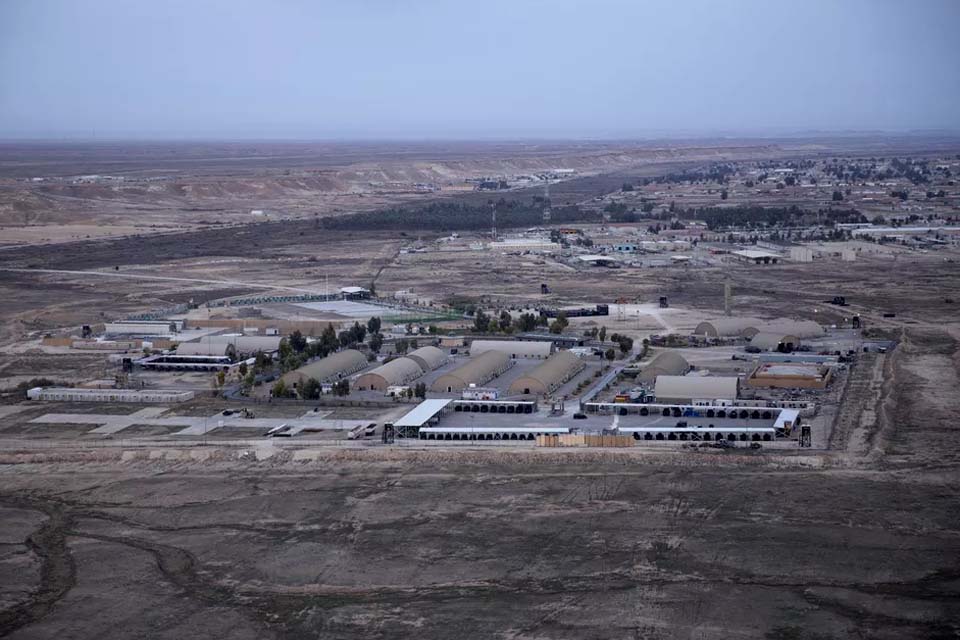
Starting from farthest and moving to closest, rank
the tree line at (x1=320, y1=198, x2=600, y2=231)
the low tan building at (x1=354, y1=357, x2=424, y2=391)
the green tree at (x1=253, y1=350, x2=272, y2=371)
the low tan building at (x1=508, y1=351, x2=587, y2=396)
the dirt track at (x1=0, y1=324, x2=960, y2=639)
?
1. the tree line at (x1=320, y1=198, x2=600, y2=231)
2. the green tree at (x1=253, y1=350, x2=272, y2=371)
3. the low tan building at (x1=354, y1=357, x2=424, y2=391)
4. the low tan building at (x1=508, y1=351, x2=587, y2=396)
5. the dirt track at (x1=0, y1=324, x2=960, y2=639)

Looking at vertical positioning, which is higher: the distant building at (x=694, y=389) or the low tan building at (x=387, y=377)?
the distant building at (x=694, y=389)

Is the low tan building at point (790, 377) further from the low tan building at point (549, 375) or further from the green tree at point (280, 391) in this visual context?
the green tree at point (280, 391)

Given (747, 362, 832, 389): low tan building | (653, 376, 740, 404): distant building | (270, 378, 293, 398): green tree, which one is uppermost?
(653, 376, 740, 404): distant building

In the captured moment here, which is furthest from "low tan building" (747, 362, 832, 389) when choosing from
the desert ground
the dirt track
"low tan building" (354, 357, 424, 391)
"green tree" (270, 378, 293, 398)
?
"green tree" (270, 378, 293, 398)

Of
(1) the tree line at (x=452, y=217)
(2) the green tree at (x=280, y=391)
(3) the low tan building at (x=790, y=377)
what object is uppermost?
(3) the low tan building at (x=790, y=377)

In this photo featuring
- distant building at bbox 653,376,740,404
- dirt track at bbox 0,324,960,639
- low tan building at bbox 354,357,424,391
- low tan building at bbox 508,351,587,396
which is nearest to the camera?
dirt track at bbox 0,324,960,639

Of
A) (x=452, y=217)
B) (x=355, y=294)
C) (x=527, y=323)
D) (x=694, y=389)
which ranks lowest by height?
(x=452, y=217)

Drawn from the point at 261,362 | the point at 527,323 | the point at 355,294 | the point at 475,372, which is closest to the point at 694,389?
the point at 475,372

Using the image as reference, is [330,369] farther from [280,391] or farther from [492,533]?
[492,533]

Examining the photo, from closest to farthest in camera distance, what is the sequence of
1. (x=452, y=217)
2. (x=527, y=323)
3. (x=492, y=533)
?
(x=492, y=533), (x=527, y=323), (x=452, y=217)

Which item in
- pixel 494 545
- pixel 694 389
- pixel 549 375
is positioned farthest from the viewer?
pixel 549 375

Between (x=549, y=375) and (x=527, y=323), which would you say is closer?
(x=549, y=375)

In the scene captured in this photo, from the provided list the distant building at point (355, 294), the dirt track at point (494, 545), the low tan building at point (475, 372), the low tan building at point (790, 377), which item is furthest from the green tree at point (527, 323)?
the dirt track at point (494, 545)

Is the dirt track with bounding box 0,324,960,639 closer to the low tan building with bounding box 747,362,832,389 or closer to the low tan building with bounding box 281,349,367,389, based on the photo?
the low tan building with bounding box 747,362,832,389
